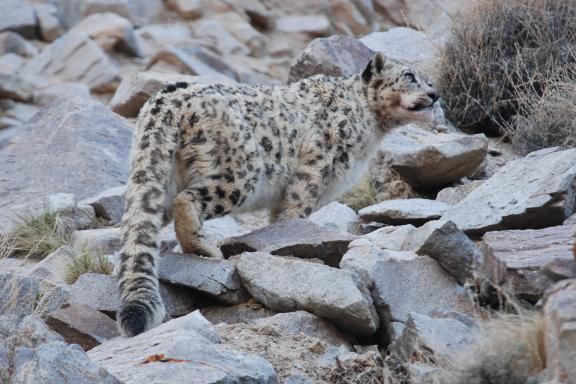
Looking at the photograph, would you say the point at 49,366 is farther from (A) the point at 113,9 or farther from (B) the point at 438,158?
(A) the point at 113,9

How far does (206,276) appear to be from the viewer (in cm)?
766

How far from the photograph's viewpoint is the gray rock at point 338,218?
1014 centimetres

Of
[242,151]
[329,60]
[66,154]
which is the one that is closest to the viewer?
[242,151]

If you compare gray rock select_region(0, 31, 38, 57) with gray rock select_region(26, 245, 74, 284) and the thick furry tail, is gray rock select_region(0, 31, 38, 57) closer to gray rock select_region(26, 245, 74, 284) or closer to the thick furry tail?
gray rock select_region(26, 245, 74, 284)

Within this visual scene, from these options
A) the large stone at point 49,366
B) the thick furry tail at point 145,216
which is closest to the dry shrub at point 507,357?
the large stone at point 49,366

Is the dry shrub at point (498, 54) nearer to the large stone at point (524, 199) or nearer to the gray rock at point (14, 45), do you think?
Result: the large stone at point (524, 199)

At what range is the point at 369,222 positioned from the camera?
9781 millimetres

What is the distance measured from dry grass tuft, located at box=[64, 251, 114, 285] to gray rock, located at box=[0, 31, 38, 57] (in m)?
17.3

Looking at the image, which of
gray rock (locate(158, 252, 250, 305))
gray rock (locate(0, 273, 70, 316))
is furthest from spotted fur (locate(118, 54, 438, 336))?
gray rock (locate(0, 273, 70, 316))

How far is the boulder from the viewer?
2611cm

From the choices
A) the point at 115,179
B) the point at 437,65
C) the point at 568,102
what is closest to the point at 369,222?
the point at 568,102

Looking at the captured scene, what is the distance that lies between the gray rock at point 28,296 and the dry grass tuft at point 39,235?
74.0 inches

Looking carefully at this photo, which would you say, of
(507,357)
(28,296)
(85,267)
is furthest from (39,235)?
(507,357)

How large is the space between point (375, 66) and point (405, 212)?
155 cm
